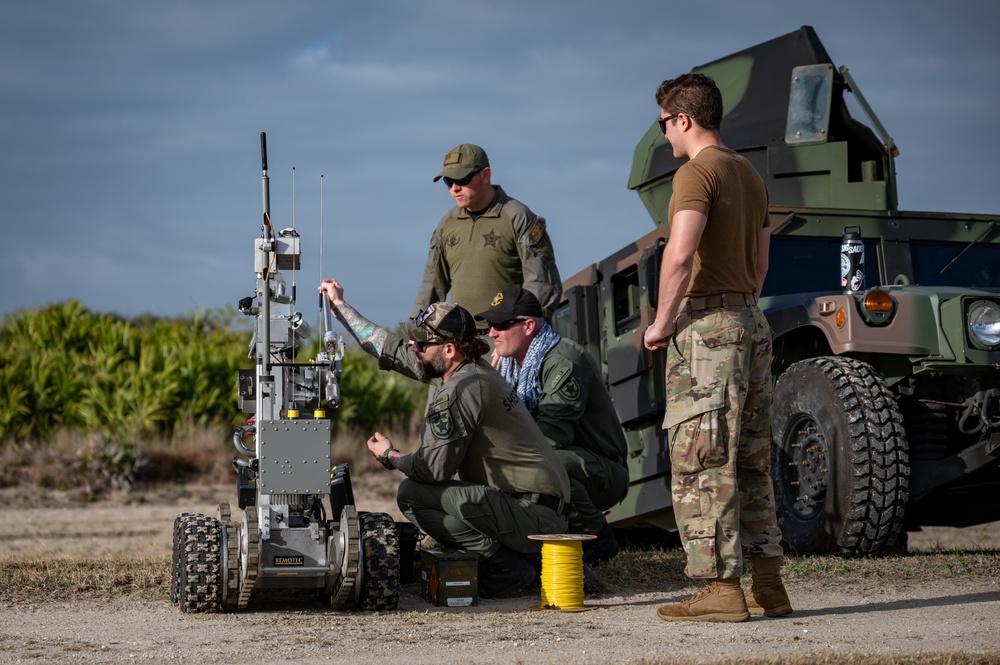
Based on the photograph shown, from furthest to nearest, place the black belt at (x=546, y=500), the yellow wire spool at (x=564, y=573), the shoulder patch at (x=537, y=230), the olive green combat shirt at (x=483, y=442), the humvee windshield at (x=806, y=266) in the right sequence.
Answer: the humvee windshield at (x=806, y=266)
the shoulder patch at (x=537, y=230)
the black belt at (x=546, y=500)
the olive green combat shirt at (x=483, y=442)
the yellow wire spool at (x=564, y=573)

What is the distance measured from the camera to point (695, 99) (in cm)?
503

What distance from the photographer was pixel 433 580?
5.79m

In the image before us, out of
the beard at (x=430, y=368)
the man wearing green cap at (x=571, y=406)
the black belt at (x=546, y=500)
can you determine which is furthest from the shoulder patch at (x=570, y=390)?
the beard at (x=430, y=368)

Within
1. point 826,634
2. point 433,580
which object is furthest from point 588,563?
point 826,634

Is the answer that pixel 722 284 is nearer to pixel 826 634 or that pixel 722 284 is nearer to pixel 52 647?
pixel 826 634

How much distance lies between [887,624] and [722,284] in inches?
53.6

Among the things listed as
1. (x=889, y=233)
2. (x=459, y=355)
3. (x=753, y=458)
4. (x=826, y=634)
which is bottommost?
(x=826, y=634)

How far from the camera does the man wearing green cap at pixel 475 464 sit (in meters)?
5.70

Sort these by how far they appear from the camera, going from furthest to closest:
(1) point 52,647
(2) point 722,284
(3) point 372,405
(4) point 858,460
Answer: (3) point 372,405, (4) point 858,460, (2) point 722,284, (1) point 52,647

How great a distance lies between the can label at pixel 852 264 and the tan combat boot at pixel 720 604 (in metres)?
2.66

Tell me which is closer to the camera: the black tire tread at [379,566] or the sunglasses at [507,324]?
the black tire tread at [379,566]

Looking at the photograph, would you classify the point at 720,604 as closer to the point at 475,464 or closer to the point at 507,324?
the point at 475,464

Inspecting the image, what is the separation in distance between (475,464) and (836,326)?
7.43ft

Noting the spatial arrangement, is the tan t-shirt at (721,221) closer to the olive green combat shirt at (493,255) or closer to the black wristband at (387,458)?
the black wristband at (387,458)
